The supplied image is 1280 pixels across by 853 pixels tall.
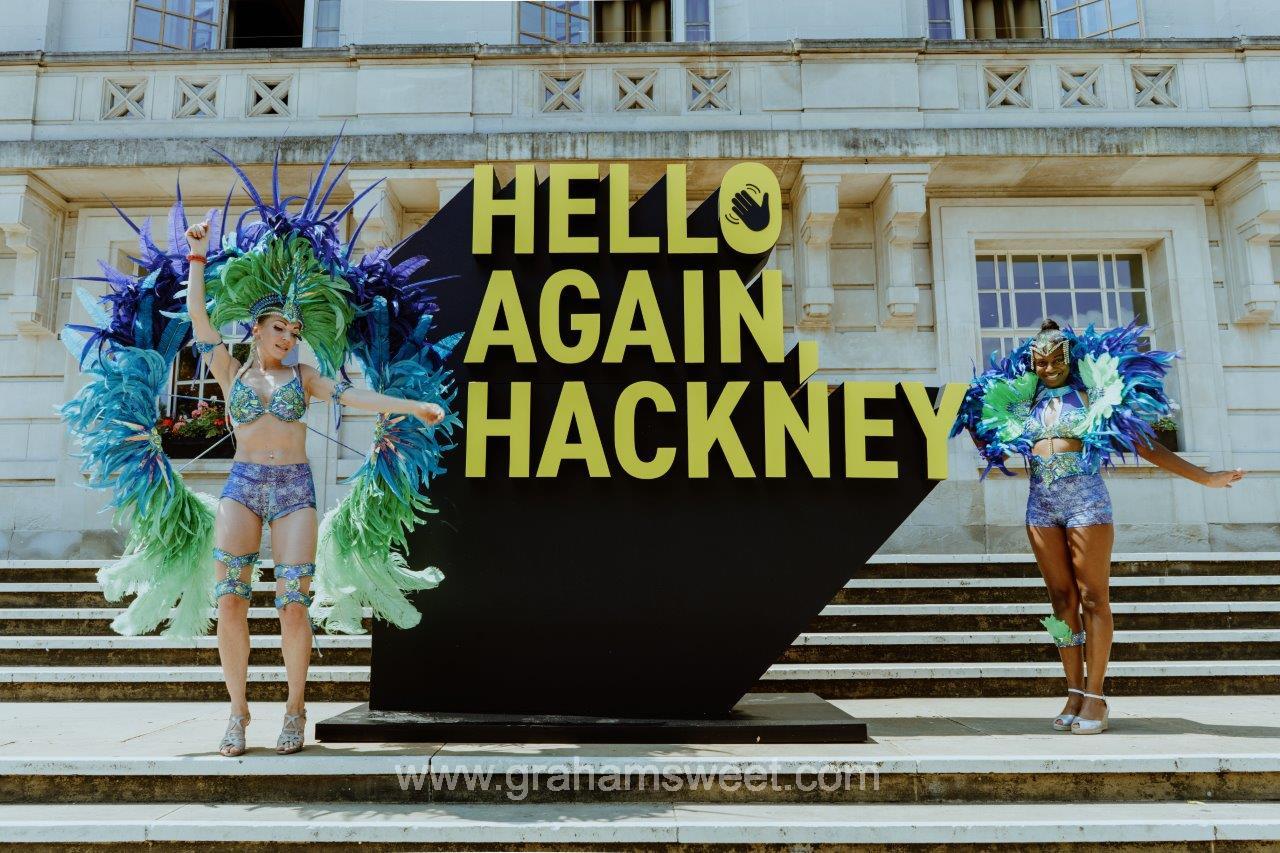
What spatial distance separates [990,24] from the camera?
35.9 ft

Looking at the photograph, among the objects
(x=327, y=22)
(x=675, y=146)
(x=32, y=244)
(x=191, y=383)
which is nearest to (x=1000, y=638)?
(x=675, y=146)

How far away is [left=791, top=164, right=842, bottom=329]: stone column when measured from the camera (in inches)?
359

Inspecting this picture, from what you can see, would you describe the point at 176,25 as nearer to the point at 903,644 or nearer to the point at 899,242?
Result: the point at 899,242

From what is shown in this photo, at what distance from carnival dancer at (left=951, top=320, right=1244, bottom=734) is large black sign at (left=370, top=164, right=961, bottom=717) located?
61cm

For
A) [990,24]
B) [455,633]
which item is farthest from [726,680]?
[990,24]

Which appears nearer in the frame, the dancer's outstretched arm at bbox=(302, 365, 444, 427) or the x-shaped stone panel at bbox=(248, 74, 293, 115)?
the dancer's outstretched arm at bbox=(302, 365, 444, 427)

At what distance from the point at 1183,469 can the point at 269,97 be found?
9.55 meters

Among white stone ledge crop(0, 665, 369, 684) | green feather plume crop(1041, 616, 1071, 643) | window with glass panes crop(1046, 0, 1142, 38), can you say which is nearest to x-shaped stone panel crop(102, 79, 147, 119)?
white stone ledge crop(0, 665, 369, 684)

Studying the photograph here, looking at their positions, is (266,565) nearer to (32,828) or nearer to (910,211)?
(32,828)

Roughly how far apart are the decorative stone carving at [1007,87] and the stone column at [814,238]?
2.07 m

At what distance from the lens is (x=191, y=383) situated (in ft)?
32.4

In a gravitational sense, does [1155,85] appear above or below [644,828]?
above

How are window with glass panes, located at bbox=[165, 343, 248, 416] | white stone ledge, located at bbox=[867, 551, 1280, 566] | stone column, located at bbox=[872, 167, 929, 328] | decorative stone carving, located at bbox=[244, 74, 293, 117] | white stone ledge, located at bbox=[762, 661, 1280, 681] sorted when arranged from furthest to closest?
window with glass panes, located at bbox=[165, 343, 248, 416] → decorative stone carving, located at bbox=[244, 74, 293, 117] → stone column, located at bbox=[872, 167, 929, 328] → white stone ledge, located at bbox=[867, 551, 1280, 566] → white stone ledge, located at bbox=[762, 661, 1280, 681]

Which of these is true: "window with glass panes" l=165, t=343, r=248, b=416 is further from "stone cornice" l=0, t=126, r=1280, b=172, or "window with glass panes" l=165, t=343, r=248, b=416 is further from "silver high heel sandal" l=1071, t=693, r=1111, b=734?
"silver high heel sandal" l=1071, t=693, r=1111, b=734
